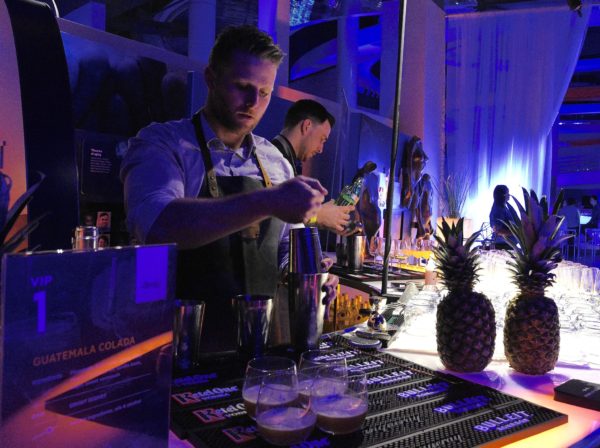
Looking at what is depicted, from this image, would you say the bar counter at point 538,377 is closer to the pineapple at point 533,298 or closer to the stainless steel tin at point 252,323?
the pineapple at point 533,298

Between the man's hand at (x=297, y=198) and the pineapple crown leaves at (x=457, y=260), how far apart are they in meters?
0.35

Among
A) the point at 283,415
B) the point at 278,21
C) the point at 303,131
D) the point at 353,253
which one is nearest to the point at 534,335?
the point at 283,415

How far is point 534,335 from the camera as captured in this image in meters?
1.23

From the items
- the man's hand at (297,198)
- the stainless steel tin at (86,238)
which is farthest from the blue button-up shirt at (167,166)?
the man's hand at (297,198)

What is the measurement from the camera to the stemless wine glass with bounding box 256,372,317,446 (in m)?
0.77

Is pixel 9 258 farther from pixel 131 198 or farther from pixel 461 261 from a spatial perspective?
pixel 131 198

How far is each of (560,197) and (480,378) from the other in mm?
542

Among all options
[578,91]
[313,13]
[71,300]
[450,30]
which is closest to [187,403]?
[71,300]

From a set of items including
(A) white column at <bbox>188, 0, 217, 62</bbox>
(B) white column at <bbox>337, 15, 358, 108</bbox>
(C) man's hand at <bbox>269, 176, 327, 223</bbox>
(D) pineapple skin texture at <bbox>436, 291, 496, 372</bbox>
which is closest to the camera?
(D) pineapple skin texture at <bbox>436, 291, 496, 372</bbox>

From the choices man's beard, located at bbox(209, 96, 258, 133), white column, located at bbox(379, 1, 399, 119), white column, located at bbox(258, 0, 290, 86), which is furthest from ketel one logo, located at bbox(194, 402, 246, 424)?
white column, located at bbox(379, 1, 399, 119)

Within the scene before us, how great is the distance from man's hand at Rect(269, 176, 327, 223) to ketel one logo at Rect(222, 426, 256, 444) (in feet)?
2.29

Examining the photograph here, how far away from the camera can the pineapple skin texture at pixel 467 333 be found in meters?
1.21

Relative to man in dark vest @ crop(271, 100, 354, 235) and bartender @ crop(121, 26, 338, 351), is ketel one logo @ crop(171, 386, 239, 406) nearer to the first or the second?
bartender @ crop(121, 26, 338, 351)

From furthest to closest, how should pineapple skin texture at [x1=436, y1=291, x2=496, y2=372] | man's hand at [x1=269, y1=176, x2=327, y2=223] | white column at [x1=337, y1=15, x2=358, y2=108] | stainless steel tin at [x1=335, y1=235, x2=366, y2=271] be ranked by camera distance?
white column at [x1=337, y1=15, x2=358, y2=108]
stainless steel tin at [x1=335, y1=235, x2=366, y2=271]
man's hand at [x1=269, y1=176, x2=327, y2=223]
pineapple skin texture at [x1=436, y1=291, x2=496, y2=372]
